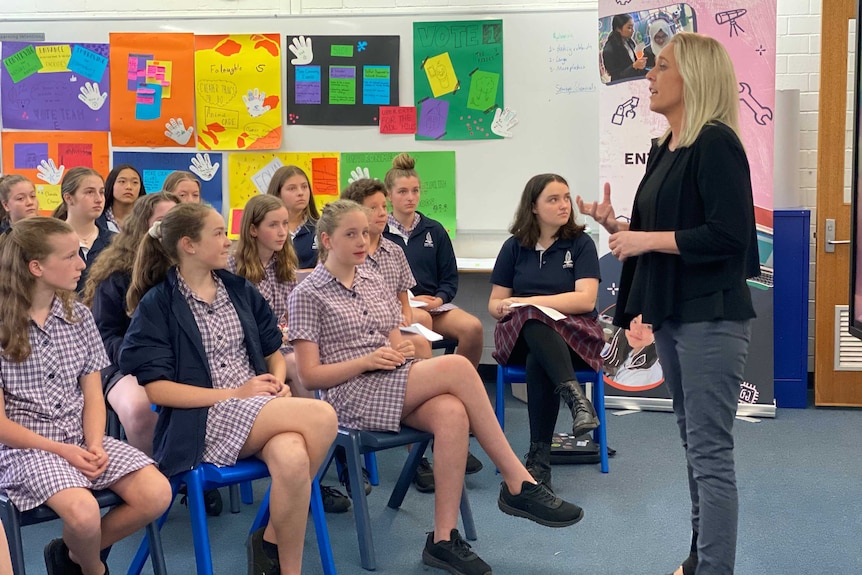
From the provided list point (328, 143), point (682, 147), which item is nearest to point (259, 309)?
point (682, 147)

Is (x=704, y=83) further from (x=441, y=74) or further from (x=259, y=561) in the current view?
(x=441, y=74)

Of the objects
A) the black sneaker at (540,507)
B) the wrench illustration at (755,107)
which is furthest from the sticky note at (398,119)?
the black sneaker at (540,507)

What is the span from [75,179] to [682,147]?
8.24 feet

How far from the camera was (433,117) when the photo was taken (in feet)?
16.3

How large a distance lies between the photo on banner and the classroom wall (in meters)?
0.51

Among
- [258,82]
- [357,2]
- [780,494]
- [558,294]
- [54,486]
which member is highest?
[357,2]

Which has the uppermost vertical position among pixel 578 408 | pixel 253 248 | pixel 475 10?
pixel 475 10

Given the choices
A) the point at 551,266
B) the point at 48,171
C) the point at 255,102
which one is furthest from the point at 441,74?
the point at 48,171

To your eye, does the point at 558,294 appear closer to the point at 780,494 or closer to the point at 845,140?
the point at 780,494

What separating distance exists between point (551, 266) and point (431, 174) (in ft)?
4.92

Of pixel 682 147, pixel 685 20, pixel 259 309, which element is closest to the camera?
pixel 682 147

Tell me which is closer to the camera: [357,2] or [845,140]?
[845,140]

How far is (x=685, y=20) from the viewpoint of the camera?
424 cm

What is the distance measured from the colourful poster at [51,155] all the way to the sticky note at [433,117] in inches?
70.2
